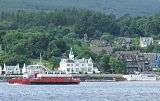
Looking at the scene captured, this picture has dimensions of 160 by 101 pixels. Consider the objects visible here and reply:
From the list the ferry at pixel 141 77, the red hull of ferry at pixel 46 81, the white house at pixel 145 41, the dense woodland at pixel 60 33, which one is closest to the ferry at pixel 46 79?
the red hull of ferry at pixel 46 81

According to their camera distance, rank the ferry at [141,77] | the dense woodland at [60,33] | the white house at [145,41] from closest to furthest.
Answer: the ferry at [141,77], the dense woodland at [60,33], the white house at [145,41]

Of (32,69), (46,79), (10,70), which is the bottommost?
(46,79)

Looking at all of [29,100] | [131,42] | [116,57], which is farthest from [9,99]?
[131,42]

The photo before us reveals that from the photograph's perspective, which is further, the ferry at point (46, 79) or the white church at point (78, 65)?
the white church at point (78, 65)

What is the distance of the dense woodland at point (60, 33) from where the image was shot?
130212 millimetres

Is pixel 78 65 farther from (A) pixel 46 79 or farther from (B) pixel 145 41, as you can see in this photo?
(B) pixel 145 41

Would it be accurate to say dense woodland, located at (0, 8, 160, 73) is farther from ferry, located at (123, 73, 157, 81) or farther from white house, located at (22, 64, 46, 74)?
white house, located at (22, 64, 46, 74)

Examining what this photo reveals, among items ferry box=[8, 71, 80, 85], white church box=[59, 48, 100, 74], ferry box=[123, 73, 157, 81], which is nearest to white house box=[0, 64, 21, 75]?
white church box=[59, 48, 100, 74]

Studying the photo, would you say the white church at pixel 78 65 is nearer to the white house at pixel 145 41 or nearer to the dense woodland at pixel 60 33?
the dense woodland at pixel 60 33

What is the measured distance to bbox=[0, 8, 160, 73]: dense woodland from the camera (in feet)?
427

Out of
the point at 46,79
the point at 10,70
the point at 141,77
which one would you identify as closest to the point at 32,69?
the point at 10,70

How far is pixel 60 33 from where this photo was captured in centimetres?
15250

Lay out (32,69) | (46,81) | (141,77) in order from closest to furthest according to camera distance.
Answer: (46,81) → (32,69) → (141,77)

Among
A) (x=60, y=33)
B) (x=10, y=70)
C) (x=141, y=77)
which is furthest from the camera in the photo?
(x=60, y=33)
